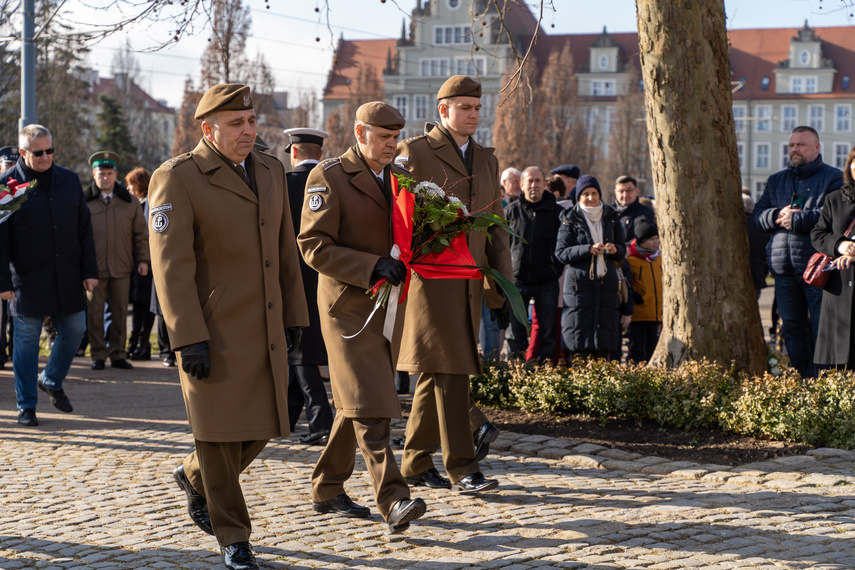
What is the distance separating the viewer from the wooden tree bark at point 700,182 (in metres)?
8.06

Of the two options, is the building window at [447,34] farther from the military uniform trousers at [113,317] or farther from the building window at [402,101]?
the military uniform trousers at [113,317]

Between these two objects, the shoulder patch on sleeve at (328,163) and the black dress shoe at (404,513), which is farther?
the shoulder patch on sleeve at (328,163)

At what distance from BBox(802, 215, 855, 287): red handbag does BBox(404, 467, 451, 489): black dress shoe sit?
3552 mm

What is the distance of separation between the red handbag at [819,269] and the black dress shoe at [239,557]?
16.9 ft

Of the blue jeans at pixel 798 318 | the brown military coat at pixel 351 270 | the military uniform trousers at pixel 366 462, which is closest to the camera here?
the military uniform trousers at pixel 366 462

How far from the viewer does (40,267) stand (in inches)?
332

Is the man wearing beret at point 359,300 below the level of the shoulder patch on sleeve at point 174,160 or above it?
below

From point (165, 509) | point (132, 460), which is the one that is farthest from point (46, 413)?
point (165, 509)

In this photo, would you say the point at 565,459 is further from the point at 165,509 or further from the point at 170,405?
the point at 170,405

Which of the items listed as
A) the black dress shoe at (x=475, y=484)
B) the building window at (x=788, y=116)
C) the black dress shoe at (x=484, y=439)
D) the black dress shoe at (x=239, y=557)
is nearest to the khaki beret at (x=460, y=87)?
the black dress shoe at (x=484, y=439)

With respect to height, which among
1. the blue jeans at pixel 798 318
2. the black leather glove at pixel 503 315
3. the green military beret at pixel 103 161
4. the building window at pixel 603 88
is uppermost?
the building window at pixel 603 88

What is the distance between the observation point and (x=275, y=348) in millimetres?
4883

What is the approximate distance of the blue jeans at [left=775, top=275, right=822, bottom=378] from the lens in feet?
29.3

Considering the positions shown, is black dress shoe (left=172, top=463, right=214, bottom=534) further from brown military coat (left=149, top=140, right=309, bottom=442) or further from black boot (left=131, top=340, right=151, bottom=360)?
black boot (left=131, top=340, right=151, bottom=360)
